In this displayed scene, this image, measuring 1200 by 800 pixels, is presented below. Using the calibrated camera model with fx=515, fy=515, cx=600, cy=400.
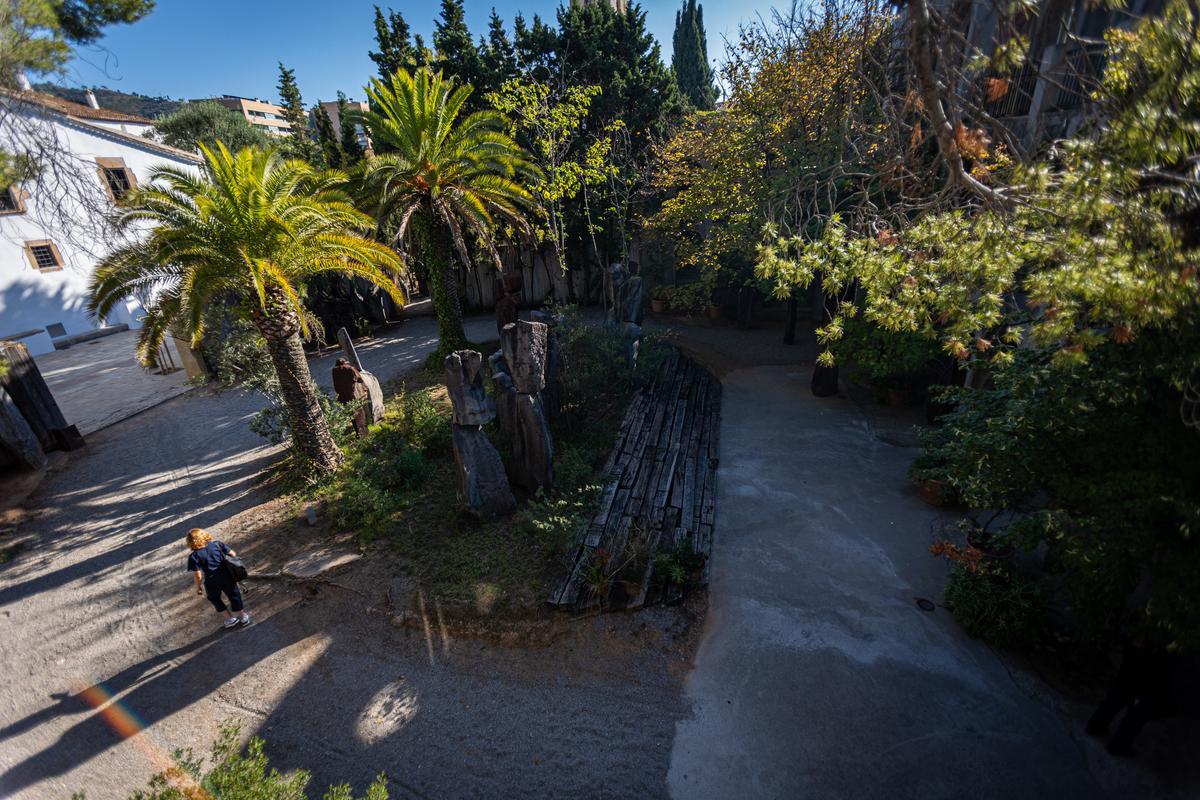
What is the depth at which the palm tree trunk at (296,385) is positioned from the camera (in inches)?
336

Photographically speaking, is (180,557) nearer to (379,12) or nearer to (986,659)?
(986,659)

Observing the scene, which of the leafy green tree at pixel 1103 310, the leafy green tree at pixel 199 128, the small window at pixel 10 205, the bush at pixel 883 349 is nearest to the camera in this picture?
the leafy green tree at pixel 1103 310

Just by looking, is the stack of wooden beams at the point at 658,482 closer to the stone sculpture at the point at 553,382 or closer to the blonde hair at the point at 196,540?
the stone sculpture at the point at 553,382

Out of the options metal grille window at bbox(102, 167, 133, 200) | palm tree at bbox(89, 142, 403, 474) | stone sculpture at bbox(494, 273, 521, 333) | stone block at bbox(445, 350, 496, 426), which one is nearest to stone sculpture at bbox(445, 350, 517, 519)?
stone block at bbox(445, 350, 496, 426)

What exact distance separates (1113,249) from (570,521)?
6.26 m

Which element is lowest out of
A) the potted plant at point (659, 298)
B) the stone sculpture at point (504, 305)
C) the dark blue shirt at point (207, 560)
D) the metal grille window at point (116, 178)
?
the dark blue shirt at point (207, 560)

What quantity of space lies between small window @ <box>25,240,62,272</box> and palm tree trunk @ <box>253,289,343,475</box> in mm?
16807

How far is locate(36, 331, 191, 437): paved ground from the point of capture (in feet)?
44.3

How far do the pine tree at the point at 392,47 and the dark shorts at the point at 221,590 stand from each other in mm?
17122

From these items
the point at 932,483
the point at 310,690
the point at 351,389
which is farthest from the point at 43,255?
the point at 932,483

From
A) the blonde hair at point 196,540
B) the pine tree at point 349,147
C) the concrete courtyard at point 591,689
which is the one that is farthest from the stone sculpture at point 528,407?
the pine tree at point 349,147

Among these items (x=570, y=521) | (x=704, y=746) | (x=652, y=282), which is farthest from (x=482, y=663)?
(x=652, y=282)

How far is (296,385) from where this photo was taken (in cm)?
897

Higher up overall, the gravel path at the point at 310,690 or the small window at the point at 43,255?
the small window at the point at 43,255
